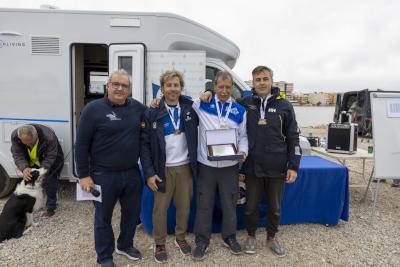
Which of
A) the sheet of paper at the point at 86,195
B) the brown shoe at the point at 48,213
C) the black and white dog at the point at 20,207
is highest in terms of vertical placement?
the sheet of paper at the point at 86,195

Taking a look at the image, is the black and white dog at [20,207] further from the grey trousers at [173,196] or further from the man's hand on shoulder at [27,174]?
the grey trousers at [173,196]

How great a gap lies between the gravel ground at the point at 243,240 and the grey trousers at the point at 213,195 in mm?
314

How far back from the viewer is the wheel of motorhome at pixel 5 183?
4.38m

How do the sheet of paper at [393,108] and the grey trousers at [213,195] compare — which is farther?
the sheet of paper at [393,108]

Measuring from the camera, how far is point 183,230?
10.0ft

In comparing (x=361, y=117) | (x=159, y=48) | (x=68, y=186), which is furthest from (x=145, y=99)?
(x=361, y=117)

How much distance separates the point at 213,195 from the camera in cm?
296

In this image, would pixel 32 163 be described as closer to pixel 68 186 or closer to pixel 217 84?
pixel 68 186

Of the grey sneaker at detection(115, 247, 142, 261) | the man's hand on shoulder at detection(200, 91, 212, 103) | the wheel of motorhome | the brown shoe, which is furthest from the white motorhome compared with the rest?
the grey sneaker at detection(115, 247, 142, 261)

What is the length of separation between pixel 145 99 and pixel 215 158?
6.17 ft

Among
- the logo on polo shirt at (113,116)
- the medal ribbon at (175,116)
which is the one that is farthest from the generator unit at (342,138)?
the logo on polo shirt at (113,116)

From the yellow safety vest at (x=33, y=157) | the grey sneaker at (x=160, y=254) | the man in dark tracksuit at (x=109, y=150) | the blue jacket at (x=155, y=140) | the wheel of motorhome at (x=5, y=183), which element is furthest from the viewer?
the wheel of motorhome at (x=5, y=183)

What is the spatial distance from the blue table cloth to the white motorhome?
5.63ft

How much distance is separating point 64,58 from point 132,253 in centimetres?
273
